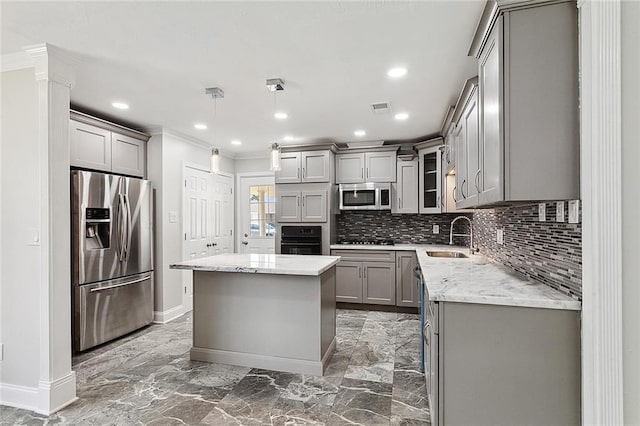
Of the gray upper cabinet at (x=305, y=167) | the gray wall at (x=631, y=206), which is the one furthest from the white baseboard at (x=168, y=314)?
the gray wall at (x=631, y=206)

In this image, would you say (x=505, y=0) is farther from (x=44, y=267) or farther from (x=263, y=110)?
(x=44, y=267)

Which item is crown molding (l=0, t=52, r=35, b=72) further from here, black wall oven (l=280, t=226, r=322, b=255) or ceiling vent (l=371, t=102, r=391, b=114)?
black wall oven (l=280, t=226, r=322, b=255)

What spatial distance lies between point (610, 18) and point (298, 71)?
1.77 m

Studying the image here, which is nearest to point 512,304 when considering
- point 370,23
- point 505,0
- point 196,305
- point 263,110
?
point 505,0

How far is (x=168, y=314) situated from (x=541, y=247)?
403 centimetres

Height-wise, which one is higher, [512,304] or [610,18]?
[610,18]

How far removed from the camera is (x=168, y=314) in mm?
4129

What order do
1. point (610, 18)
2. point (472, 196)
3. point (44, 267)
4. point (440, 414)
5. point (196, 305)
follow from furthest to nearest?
point (196, 305) < point (472, 196) < point (44, 267) < point (440, 414) < point (610, 18)

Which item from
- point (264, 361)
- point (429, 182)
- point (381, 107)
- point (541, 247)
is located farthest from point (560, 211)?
point (429, 182)

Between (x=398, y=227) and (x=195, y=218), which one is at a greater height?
(x=195, y=218)

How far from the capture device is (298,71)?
8.07 ft

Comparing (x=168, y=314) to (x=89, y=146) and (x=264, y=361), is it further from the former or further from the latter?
(x=89, y=146)

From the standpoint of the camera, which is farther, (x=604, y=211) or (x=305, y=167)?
(x=305, y=167)

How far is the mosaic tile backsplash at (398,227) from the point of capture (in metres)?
4.83
